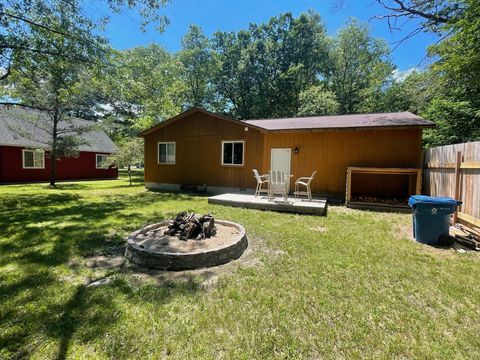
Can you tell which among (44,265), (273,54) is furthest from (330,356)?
(273,54)

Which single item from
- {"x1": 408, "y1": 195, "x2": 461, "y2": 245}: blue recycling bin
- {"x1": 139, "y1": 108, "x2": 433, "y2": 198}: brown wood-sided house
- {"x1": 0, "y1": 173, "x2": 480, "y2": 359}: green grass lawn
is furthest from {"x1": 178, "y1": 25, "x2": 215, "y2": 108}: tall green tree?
{"x1": 408, "y1": 195, "x2": 461, "y2": 245}: blue recycling bin

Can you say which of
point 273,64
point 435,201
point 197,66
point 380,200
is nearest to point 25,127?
point 197,66

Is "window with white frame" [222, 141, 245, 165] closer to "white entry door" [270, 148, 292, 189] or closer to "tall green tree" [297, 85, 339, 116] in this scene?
"white entry door" [270, 148, 292, 189]

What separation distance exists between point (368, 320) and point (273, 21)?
28939mm

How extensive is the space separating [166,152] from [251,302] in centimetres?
1024

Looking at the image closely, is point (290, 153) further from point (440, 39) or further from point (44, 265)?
point (44, 265)

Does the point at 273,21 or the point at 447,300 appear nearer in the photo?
the point at 447,300

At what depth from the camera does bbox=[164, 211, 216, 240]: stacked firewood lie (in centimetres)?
404

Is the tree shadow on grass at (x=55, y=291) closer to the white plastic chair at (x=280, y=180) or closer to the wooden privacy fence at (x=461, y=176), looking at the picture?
the white plastic chair at (x=280, y=180)

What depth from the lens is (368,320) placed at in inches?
89.3

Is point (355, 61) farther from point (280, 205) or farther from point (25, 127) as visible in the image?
point (25, 127)

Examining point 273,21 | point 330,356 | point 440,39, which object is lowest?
point 330,356

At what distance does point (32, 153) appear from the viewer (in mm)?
15000

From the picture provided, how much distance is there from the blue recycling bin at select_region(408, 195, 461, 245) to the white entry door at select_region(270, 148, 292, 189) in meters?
5.18
